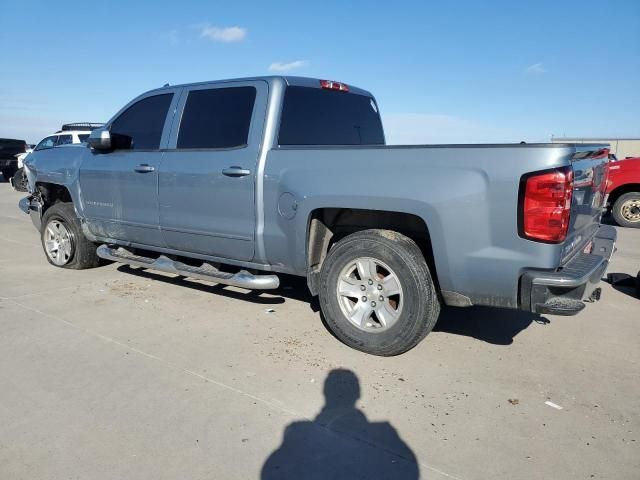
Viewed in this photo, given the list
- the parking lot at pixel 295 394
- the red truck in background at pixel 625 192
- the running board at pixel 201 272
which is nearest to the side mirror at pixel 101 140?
the running board at pixel 201 272

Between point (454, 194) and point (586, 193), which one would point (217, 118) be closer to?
point (454, 194)

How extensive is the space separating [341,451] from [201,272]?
8.14 feet

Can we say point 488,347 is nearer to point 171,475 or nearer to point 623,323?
point 623,323

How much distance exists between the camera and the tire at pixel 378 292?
3680mm

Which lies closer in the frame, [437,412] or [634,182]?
[437,412]

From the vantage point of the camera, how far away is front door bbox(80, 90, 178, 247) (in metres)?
5.12

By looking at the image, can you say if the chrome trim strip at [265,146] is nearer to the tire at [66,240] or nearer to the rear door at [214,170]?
the rear door at [214,170]

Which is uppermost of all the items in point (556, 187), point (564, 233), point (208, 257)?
point (556, 187)

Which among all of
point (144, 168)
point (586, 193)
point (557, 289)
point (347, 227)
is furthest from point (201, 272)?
point (586, 193)

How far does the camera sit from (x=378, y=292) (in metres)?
3.88

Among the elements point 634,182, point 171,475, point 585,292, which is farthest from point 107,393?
point 634,182

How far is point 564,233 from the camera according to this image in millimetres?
3172

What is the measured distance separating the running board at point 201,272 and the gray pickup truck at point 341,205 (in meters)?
0.01

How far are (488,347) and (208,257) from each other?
248 cm
